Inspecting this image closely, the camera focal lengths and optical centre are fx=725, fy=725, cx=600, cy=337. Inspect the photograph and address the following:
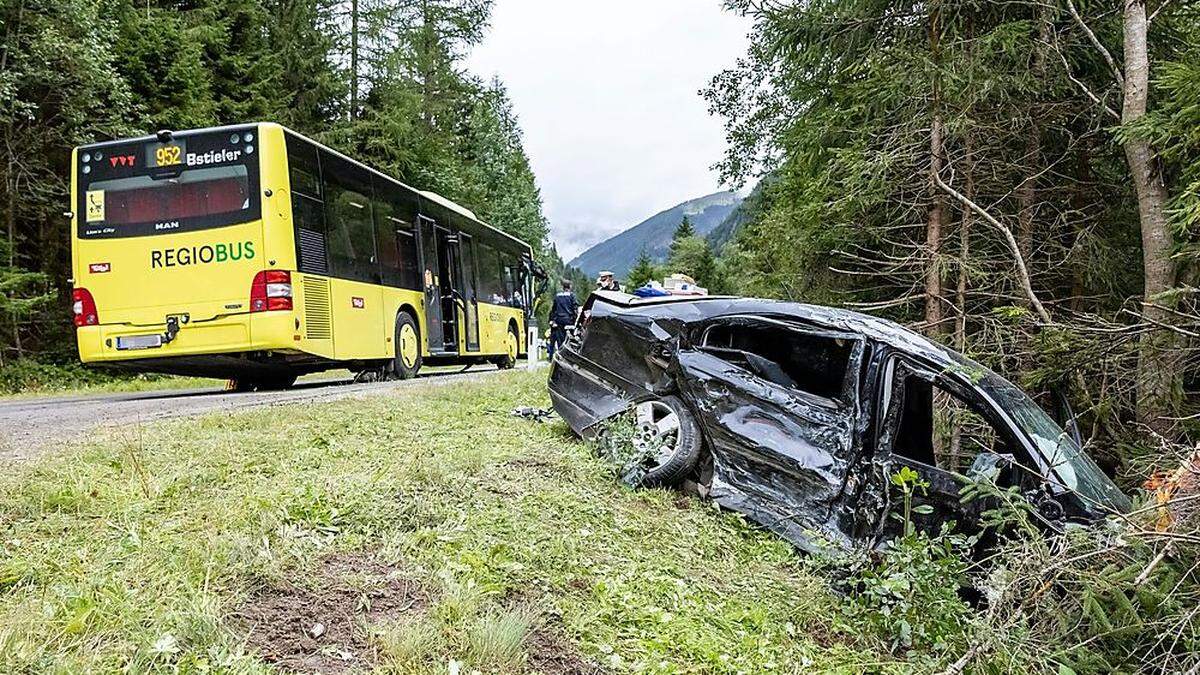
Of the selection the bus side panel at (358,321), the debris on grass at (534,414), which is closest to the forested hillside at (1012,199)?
the debris on grass at (534,414)

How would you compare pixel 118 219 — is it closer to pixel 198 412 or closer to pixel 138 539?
pixel 198 412

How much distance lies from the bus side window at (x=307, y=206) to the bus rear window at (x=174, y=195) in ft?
2.07

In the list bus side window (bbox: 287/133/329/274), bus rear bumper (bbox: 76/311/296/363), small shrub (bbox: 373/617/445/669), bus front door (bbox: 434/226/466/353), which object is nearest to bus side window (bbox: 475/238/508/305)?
bus front door (bbox: 434/226/466/353)

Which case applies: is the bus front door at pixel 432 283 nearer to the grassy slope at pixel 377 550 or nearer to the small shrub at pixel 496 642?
the grassy slope at pixel 377 550

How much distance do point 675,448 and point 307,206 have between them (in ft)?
21.7

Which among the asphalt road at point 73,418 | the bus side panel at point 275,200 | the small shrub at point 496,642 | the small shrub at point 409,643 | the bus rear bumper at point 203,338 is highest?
the bus side panel at point 275,200

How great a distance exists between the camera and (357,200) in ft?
36.5

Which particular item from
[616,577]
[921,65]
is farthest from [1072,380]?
[616,577]

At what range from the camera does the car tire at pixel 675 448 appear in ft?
18.2

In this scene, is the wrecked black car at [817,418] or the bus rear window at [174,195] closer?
the wrecked black car at [817,418]

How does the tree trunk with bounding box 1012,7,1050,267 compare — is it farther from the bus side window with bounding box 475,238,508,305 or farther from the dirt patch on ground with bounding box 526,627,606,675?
the bus side window with bounding box 475,238,508,305

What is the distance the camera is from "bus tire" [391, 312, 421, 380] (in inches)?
490

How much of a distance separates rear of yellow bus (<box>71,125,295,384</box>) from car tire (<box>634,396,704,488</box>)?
546cm

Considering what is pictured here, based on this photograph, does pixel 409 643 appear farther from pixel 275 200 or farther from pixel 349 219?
pixel 349 219
